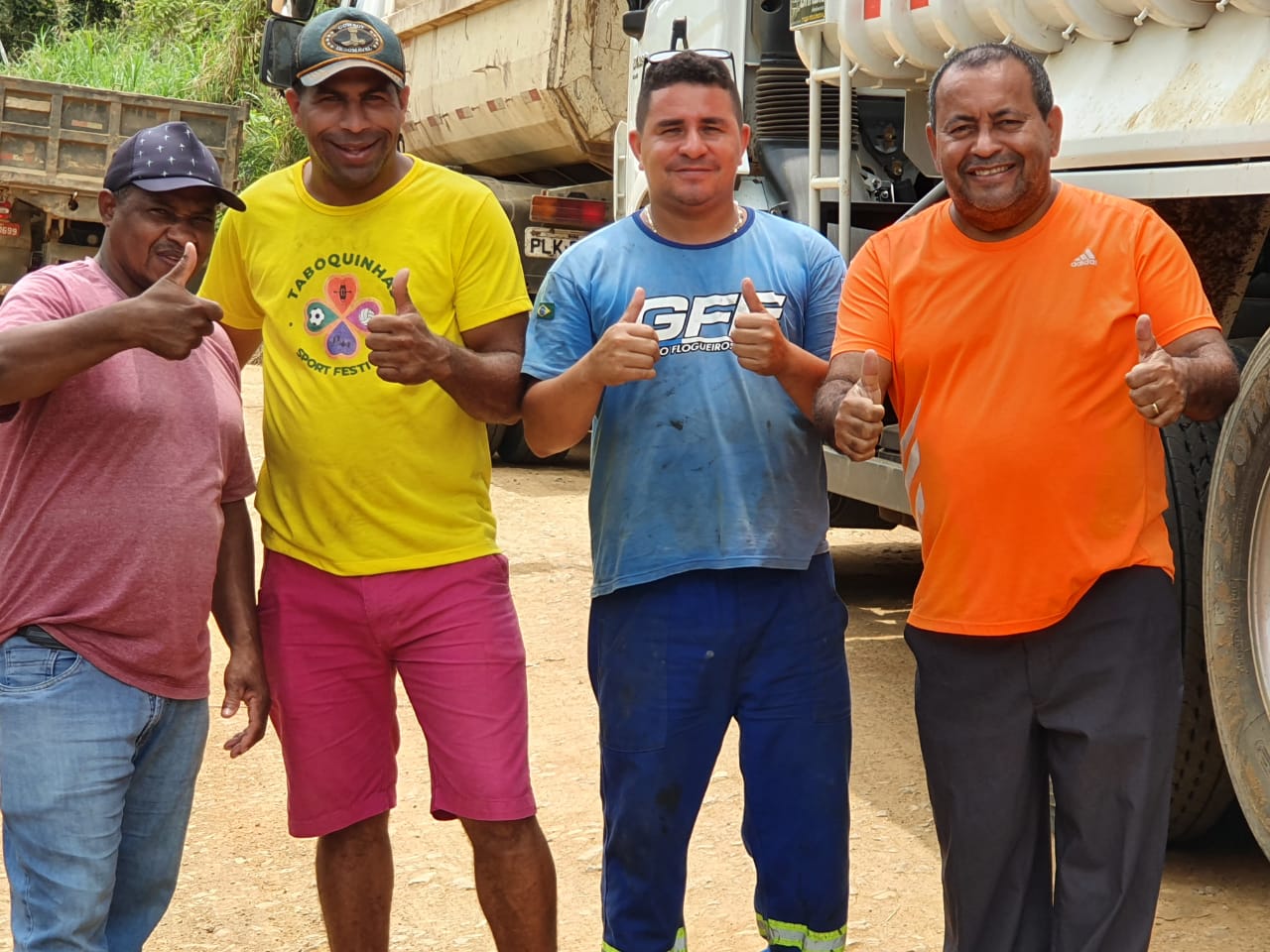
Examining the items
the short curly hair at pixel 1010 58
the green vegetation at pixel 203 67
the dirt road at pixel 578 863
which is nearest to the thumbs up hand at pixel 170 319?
the short curly hair at pixel 1010 58

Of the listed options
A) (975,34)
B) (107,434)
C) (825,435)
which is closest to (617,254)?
(825,435)

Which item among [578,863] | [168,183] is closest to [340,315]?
[168,183]

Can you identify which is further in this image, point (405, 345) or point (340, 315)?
point (340, 315)

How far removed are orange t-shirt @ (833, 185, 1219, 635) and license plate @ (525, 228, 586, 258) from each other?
7.33 meters

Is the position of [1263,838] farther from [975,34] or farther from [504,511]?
[504,511]

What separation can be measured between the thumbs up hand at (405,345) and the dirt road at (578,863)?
146 cm

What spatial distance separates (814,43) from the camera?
4.82 meters

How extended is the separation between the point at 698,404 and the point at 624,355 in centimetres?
26

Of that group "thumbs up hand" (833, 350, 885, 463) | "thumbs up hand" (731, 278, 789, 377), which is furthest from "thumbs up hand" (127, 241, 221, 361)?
"thumbs up hand" (833, 350, 885, 463)

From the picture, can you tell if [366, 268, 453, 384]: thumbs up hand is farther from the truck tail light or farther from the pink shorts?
the truck tail light

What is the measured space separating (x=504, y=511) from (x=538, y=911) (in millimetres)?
6066

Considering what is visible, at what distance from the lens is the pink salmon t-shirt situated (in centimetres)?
256

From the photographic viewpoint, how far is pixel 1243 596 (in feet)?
11.2

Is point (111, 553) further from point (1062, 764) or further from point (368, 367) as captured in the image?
point (1062, 764)
